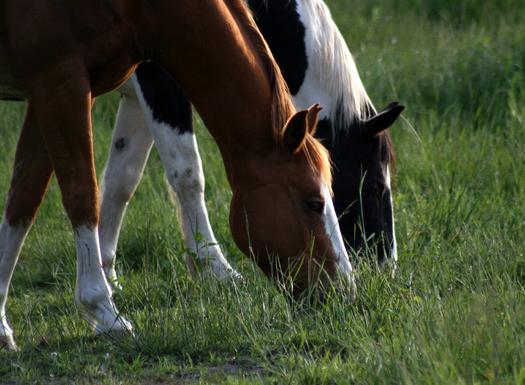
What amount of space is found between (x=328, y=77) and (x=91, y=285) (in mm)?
1604

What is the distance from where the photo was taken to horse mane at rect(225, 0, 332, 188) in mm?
4270

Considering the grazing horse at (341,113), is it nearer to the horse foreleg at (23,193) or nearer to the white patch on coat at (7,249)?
the horse foreleg at (23,193)

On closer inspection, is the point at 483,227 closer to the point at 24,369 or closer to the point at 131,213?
the point at 131,213

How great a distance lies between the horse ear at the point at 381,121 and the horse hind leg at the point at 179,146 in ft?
2.55

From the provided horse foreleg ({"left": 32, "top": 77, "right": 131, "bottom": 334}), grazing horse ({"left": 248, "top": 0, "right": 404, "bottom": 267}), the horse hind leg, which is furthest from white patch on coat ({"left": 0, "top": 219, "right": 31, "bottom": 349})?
grazing horse ({"left": 248, "top": 0, "right": 404, "bottom": 267})

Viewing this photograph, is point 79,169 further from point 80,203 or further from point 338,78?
point 338,78

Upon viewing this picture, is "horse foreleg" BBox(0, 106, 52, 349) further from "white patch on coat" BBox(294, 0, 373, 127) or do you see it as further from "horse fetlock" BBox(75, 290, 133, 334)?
"white patch on coat" BBox(294, 0, 373, 127)

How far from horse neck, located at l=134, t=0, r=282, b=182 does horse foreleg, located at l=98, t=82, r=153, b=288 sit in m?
1.18

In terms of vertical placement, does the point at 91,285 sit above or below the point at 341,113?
below

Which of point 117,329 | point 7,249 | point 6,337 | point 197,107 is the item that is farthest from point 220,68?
point 6,337

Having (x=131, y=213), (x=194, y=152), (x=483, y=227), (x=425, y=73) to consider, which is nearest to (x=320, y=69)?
(x=194, y=152)

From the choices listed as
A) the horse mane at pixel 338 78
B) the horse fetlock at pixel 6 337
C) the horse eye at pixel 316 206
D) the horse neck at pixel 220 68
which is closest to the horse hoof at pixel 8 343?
the horse fetlock at pixel 6 337

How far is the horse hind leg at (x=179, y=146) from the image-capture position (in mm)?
5016

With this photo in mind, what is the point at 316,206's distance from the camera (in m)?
4.26
